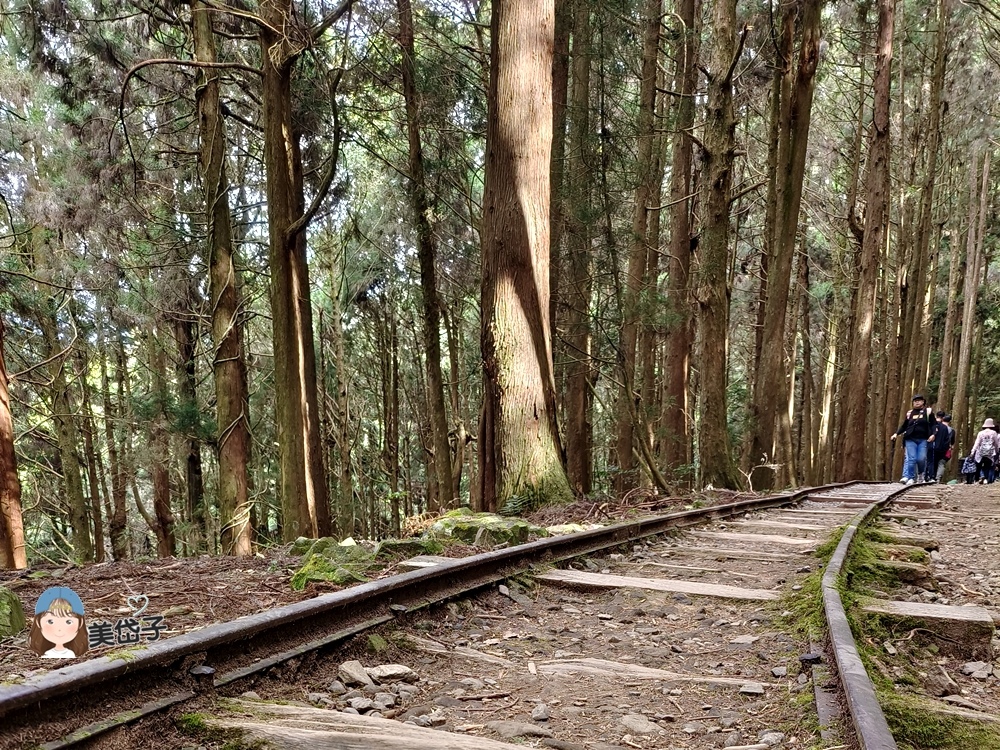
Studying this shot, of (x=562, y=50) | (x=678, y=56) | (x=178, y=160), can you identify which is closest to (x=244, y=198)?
(x=178, y=160)

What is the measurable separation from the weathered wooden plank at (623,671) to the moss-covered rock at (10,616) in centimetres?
208

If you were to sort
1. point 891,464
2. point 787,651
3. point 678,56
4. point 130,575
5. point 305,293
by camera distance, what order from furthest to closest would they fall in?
point 891,464 < point 678,56 < point 305,293 < point 130,575 < point 787,651

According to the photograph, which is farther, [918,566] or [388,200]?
[388,200]

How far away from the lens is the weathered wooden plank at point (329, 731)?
1.76 meters

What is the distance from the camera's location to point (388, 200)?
17.9 metres

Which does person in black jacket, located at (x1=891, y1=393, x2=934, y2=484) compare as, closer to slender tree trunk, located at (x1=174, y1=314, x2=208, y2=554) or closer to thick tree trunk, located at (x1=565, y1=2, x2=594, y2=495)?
thick tree trunk, located at (x1=565, y1=2, x2=594, y2=495)

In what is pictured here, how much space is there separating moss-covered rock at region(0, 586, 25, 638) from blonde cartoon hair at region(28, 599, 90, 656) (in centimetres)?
79

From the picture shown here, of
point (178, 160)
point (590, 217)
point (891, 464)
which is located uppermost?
point (178, 160)

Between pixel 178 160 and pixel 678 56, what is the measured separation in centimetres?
1050

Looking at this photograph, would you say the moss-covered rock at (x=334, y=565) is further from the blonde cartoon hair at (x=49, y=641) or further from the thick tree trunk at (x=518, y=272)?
the thick tree trunk at (x=518, y=272)

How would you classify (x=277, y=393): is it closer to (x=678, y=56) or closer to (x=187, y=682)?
(x=187, y=682)

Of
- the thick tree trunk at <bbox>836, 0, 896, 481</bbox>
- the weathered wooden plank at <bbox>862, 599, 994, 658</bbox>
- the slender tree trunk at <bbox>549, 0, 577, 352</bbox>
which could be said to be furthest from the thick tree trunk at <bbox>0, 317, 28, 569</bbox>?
the thick tree trunk at <bbox>836, 0, 896, 481</bbox>

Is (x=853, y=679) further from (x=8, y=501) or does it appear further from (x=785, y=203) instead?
(x=785, y=203)

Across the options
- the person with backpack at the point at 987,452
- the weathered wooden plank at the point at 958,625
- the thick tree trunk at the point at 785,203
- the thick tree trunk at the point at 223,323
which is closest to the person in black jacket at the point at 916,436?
the person with backpack at the point at 987,452
